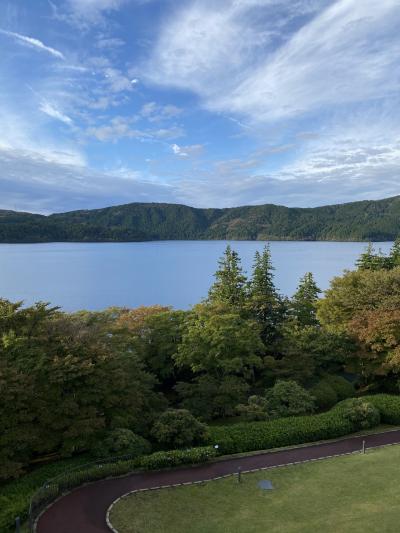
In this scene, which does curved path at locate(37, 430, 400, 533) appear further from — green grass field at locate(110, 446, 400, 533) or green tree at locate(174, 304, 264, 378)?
green tree at locate(174, 304, 264, 378)

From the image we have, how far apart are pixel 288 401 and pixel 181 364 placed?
21.7 feet

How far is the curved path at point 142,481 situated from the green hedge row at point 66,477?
265 mm

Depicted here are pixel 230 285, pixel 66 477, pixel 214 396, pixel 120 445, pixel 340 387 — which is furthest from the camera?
pixel 230 285

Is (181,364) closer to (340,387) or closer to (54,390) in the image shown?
(340,387)

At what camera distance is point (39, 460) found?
15766 mm

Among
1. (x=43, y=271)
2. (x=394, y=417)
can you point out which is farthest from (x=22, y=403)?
(x=43, y=271)

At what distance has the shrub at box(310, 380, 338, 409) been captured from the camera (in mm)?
22391

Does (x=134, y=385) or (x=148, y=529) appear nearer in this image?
(x=148, y=529)

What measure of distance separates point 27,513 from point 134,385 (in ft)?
21.2

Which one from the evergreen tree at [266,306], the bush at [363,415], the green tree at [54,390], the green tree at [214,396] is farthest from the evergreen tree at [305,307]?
the green tree at [54,390]

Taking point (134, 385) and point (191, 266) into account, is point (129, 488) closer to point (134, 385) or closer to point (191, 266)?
point (134, 385)

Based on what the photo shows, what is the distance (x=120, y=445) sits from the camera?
15211 mm

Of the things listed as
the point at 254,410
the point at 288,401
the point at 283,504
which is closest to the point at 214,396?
the point at 254,410

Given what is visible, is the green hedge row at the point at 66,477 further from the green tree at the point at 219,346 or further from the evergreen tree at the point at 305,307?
the evergreen tree at the point at 305,307
